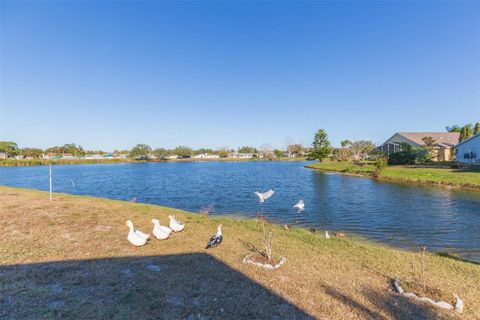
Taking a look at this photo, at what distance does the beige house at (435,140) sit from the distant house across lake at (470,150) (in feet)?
22.1

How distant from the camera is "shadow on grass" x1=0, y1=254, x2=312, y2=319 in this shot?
3.89 metres

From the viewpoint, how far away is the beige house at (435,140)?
46.2 meters

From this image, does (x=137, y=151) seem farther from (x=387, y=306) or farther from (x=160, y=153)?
(x=387, y=306)

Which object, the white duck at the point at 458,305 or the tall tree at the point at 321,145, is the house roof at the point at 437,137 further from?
the white duck at the point at 458,305

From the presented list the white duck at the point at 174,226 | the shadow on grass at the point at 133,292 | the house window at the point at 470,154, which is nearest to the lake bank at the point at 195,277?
the shadow on grass at the point at 133,292

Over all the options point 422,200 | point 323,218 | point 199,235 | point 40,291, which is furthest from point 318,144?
point 40,291

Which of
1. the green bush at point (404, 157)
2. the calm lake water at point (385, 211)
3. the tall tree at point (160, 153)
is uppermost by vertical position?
the tall tree at point (160, 153)

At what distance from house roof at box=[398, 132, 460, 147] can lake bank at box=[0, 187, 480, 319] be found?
2086 inches

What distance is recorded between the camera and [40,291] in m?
4.36

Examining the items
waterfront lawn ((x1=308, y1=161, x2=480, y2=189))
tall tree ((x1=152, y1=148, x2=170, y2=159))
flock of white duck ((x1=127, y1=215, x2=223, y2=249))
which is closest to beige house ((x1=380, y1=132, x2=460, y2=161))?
waterfront lawn ((x1=308, y1=161, x2=480, y2=189))

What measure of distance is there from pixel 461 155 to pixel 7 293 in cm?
5223

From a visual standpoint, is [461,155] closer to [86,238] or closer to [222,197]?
[222,197]

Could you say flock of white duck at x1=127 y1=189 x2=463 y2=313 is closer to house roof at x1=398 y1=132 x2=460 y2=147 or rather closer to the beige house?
the beige house

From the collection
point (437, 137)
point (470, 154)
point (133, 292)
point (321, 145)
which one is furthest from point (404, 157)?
point (133, 292)
